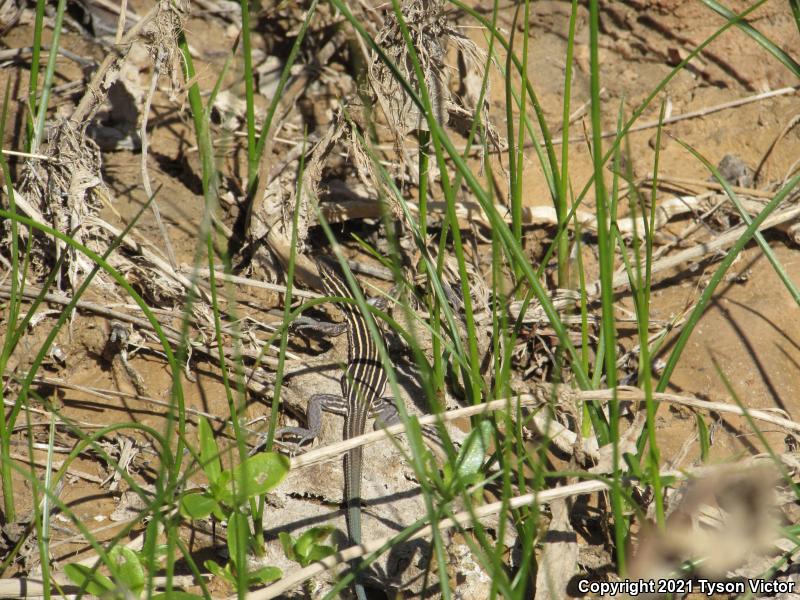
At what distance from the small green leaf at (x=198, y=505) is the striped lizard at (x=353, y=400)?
1.86 feet

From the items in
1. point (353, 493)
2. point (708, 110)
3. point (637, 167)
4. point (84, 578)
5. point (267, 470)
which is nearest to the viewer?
point (84, 578)

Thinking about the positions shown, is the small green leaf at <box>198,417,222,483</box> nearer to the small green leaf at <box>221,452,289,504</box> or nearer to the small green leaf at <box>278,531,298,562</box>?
the small green leaf at <box>221,452,289,504</box>

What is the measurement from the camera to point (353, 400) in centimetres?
352

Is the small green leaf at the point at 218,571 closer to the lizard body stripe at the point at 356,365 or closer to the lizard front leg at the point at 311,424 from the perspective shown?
the lizard front leg at the point at 311,424

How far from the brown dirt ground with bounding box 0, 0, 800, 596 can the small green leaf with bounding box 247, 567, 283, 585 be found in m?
0.48

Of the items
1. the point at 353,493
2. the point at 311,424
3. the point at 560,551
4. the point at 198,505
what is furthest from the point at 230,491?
the point at 560,551

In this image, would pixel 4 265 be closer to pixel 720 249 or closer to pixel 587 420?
pixel 587 420

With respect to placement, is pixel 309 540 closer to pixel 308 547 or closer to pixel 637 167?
pixel 308 547

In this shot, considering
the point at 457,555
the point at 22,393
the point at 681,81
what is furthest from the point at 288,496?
the point at 681,81

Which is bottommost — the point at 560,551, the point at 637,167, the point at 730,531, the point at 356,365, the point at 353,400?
the point at 560,551

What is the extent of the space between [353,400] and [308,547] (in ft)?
3.45

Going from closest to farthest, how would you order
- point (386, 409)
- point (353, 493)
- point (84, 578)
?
point (84, 578) → point (353, 493) → point (386, 409)

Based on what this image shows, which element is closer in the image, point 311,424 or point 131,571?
point 131,571

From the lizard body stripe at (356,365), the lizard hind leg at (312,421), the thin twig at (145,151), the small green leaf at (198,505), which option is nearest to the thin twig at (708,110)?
the lizard body stripe at (356,365)
